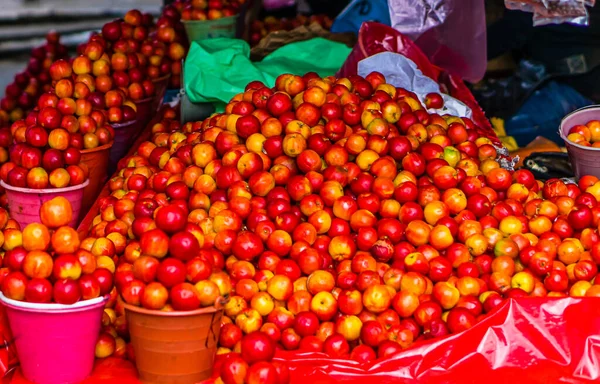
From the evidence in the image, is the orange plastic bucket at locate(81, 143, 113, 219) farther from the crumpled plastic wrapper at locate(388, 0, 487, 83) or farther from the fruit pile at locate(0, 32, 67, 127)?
the crumpled plastic wrapper at locate(388, 0, 487, 83)

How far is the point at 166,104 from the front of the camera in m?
5.12

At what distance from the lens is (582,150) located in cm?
363

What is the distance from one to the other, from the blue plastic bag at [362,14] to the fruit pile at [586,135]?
6.31 ft

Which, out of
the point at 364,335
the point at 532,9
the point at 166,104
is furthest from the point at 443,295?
the point at 166,104

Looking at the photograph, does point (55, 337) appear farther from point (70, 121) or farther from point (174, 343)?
point (70, 121)

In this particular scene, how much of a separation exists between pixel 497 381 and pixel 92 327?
1.29 meters

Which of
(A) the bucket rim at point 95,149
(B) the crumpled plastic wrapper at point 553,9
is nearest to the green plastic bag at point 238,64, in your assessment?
(A) the bucket rim at point 95,149

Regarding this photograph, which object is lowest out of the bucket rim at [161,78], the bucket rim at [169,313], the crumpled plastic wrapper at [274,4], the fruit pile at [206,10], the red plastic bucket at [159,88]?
the crumpled plastic wrapper at [274,4]

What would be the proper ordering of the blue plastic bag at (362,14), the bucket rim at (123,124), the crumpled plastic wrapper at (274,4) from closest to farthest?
the bucket rim at (123,124) → the blue plastic bag at (362,14) → the crumpled plastic wrapper at (274,4)

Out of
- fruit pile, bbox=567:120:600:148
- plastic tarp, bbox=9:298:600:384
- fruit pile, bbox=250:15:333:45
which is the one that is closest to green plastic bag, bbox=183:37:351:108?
fruit pile, bbox=250:15:333:45

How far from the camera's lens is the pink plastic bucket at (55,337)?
239cm

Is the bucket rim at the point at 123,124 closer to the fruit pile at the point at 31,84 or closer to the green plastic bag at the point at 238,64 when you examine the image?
the green plastic bag at the point at 238,64

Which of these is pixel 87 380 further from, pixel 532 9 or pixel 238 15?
pixel 238 15

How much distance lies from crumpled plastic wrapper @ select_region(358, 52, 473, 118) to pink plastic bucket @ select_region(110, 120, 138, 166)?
1.31 m
